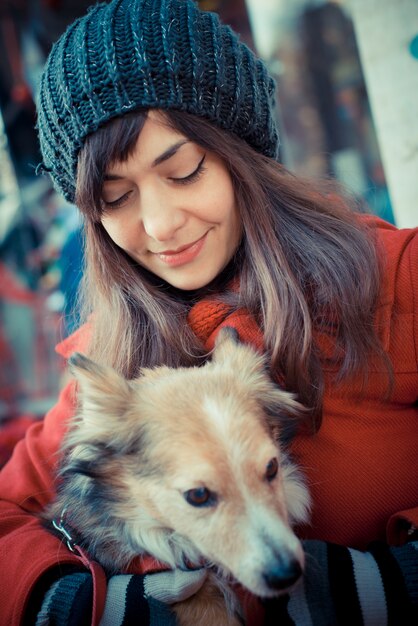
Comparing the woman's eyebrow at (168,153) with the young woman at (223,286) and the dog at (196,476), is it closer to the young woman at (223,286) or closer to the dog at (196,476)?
the young woman at (223,286)

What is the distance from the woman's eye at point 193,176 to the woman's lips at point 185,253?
0.72ft

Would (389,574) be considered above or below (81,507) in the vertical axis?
below

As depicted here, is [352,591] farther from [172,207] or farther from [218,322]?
[172,207]

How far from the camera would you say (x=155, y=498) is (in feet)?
5.50

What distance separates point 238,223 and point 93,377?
0.85 metres

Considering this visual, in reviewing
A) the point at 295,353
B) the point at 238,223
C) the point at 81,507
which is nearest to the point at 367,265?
the point at 295,353

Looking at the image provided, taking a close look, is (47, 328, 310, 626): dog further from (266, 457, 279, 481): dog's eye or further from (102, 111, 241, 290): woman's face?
(102, 111, 241, 290): woman's face

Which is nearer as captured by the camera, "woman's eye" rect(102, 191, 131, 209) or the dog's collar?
the dog's collar

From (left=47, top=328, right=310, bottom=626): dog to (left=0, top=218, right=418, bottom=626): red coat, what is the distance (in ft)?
0.35

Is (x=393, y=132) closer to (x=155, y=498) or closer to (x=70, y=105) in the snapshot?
(x=70, y=105)

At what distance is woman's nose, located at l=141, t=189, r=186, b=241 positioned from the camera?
1897mm

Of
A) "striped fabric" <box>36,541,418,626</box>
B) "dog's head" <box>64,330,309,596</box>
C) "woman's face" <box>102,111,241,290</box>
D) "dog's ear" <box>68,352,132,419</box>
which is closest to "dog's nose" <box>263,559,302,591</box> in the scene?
"dog's head" <box>64,330,309,596</box>

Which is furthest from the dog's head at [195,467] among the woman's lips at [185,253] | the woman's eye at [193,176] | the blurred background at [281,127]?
the blurred background at [281,127]

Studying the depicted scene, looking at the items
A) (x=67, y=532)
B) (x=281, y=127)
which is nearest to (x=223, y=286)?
(x=67, y=532)
